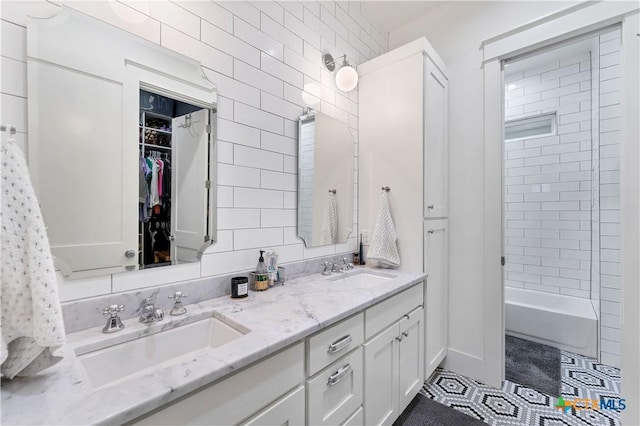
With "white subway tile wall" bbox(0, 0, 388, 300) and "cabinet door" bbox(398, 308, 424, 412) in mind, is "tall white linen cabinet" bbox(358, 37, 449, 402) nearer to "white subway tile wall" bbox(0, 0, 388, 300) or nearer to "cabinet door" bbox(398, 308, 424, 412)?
"cabinet door" bbox(398, 308, 424, 412)

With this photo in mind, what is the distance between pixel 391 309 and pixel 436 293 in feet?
2.18

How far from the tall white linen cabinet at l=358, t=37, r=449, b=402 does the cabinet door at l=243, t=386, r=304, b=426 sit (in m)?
1.13

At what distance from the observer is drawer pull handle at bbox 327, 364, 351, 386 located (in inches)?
42.2

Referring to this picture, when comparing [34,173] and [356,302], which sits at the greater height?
[34,173]

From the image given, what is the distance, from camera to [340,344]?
3.63ft

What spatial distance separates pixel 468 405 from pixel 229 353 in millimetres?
1733

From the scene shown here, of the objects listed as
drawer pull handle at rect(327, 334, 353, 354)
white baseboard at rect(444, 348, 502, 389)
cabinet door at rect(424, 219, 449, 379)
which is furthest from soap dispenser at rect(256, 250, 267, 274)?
white baseboard at rect(444, 348, 502, 389)

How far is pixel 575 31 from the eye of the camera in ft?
5.50

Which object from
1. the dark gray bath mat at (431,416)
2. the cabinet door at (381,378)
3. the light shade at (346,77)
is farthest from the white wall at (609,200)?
the light shade at (346,77)

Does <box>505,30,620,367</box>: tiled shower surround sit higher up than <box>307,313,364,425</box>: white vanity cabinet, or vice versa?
<box>505,30,620,367</box>: tiled shower surround

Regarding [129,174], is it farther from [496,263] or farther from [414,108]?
[496,263]

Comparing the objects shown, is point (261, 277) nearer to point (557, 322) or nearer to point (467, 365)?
point (467, 365)

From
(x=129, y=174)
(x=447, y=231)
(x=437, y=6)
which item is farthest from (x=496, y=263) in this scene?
(x=129, y=174)

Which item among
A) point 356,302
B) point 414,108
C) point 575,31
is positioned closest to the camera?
point 356,302
